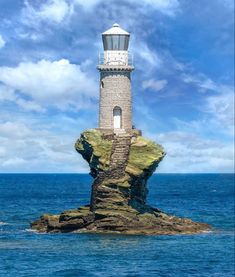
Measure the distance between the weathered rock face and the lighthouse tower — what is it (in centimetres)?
181

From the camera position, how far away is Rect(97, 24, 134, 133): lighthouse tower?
7456cm

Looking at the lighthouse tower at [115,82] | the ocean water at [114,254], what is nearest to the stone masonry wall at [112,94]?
the lighthouse tower at [115,82]

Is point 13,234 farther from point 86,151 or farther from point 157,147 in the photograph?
point 157,147

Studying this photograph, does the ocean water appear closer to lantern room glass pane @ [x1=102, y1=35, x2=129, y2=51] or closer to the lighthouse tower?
the lighthouse tower

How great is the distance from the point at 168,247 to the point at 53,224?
13.3m

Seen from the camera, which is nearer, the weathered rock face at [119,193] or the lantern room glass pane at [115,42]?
the weathered rock face at [119,193]

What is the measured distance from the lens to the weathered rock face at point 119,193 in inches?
2723

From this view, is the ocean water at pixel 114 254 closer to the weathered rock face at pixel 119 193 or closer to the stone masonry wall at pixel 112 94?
the weathered rock face at pixel 119 193

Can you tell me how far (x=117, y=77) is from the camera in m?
74.6


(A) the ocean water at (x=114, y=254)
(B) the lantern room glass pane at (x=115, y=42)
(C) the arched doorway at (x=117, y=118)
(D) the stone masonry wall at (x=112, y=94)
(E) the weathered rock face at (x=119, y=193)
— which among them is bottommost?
(A) the ocean water at (x=114, y=254)

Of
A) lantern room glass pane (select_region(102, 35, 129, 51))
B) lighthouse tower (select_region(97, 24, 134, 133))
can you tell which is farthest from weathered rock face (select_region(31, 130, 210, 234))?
lantern room glass pane (select_region(102, 35, 129, 51))

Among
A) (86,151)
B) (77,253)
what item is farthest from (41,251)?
(86,151)

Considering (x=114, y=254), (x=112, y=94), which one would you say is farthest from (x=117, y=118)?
(x=114, y=254)

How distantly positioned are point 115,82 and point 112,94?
120 centimetres
